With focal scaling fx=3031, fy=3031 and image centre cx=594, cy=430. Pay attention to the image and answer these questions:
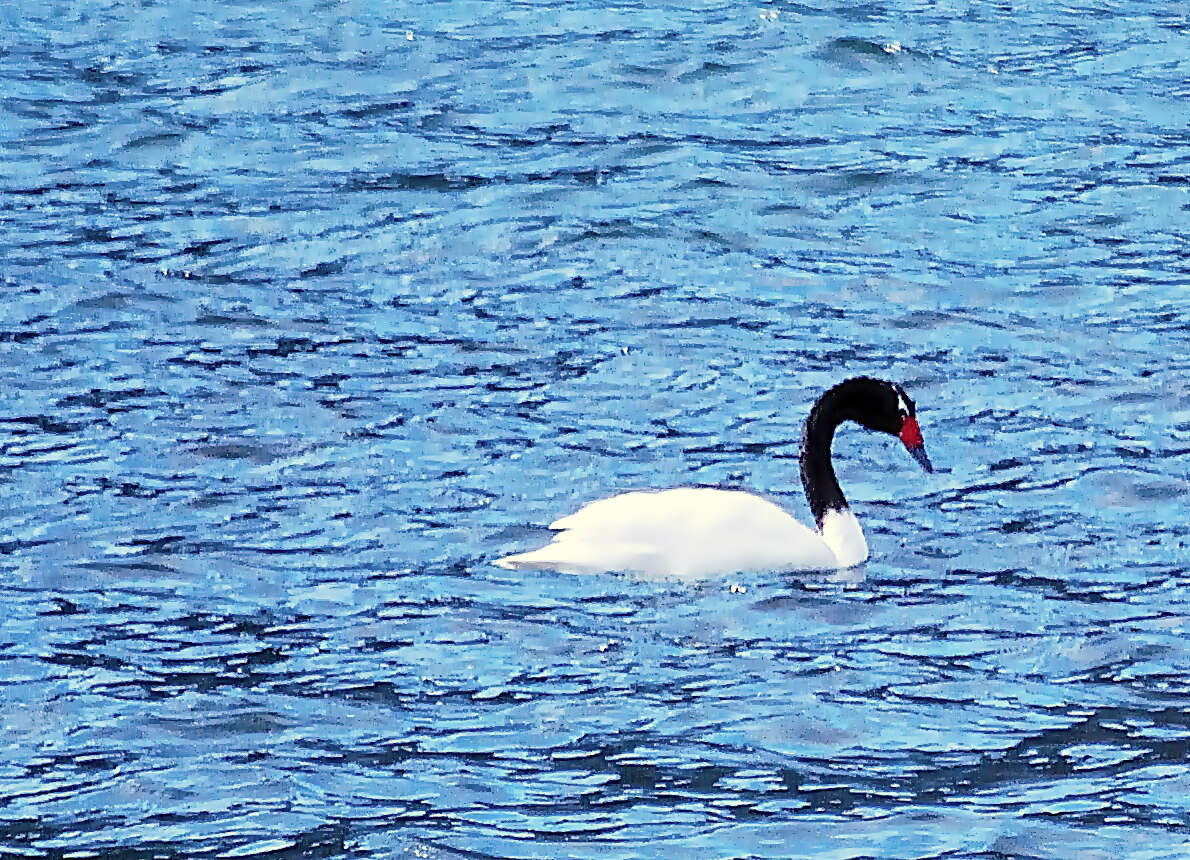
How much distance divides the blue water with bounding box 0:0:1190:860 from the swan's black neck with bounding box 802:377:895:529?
26 cm

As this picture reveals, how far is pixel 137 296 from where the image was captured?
586 inches

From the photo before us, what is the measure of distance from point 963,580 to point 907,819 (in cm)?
236

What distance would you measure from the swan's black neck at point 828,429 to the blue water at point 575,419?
26cm

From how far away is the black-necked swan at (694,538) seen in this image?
10773mm

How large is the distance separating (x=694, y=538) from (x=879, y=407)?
1364 mm

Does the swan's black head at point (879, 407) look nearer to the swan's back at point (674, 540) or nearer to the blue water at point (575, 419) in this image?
the blue water at point (575, 419)

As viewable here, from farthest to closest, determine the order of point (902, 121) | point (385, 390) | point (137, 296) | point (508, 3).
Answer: point (508, 3) < point (902, 121) < point (137, 296) < point (385, 390)

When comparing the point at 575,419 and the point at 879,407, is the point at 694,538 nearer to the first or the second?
the point at 879,407

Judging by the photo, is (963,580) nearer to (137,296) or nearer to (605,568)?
(605,568)

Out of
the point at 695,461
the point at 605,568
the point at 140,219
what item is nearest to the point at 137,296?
the point at 140,219

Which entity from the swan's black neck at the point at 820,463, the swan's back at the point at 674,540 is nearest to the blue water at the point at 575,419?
the swan's back at the point at 674,540

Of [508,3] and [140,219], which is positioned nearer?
[140,219]

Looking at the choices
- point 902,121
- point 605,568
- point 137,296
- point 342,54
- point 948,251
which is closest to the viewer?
point 605,568

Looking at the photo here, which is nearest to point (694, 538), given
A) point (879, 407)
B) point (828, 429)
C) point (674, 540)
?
point (674, 540)
